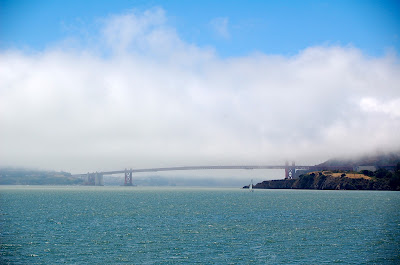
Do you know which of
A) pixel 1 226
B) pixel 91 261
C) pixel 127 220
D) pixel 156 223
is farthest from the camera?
A: pixel 127 220

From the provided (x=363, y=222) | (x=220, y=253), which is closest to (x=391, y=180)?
(x=363, y=222)

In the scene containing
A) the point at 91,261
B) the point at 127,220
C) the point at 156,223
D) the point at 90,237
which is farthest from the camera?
the point at 127,220

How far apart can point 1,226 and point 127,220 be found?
1539 cm

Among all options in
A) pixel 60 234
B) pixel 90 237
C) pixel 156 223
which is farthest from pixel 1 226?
pixel 156 223

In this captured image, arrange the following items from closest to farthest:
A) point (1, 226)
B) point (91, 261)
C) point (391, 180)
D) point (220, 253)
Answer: point (91, 261), point (220, 253), point (1, 226), point (391, 180)

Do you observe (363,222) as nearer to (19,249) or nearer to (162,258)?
(162,258)

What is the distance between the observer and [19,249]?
34281 millimetres

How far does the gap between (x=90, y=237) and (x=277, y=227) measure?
21224 mm

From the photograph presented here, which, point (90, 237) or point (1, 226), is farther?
Answer: point (1, 226)

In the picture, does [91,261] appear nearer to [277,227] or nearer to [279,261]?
[279,261]

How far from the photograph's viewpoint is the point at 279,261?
30.8 meters

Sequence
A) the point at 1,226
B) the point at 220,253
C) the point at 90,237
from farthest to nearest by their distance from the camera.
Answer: the point at 1,226 < the point at 90,237 < the point at 220,253

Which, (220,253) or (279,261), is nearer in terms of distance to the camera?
(279,261)

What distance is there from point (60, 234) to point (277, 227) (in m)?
24.0
